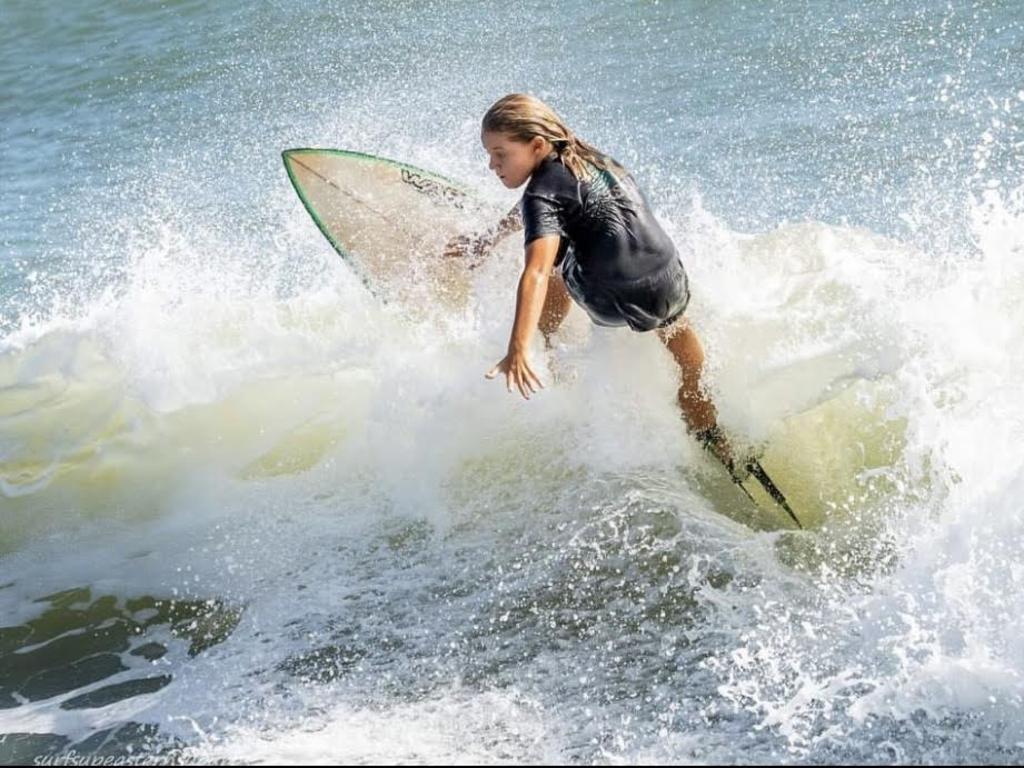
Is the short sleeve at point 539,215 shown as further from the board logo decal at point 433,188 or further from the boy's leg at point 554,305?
the board logo decal at point 433,188

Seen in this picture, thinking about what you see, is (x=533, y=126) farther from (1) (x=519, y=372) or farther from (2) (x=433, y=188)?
(2) (x=433, y=188)

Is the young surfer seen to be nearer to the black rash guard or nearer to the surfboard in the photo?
the black rash guard

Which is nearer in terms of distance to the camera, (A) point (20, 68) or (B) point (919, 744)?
(B) point (919, 744)

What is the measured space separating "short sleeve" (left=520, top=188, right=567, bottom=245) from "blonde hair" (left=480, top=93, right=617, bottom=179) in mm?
159

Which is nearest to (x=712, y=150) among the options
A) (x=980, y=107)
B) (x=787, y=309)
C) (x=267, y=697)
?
(x=980, y=107)

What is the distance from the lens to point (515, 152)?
4637mm

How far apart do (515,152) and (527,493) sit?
65.4 inches

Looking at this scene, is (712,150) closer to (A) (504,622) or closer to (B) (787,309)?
(B) (787,309)

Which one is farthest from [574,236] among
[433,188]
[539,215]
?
[433,188]

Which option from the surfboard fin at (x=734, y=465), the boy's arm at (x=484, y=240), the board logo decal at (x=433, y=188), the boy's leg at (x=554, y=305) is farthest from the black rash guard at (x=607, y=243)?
the board logo decal at (x=433, y=188)

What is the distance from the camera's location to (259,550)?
565cm

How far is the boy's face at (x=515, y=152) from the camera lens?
462 cm

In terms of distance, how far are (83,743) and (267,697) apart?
0.66 meters

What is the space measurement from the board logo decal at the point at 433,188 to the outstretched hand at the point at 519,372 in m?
2.38
